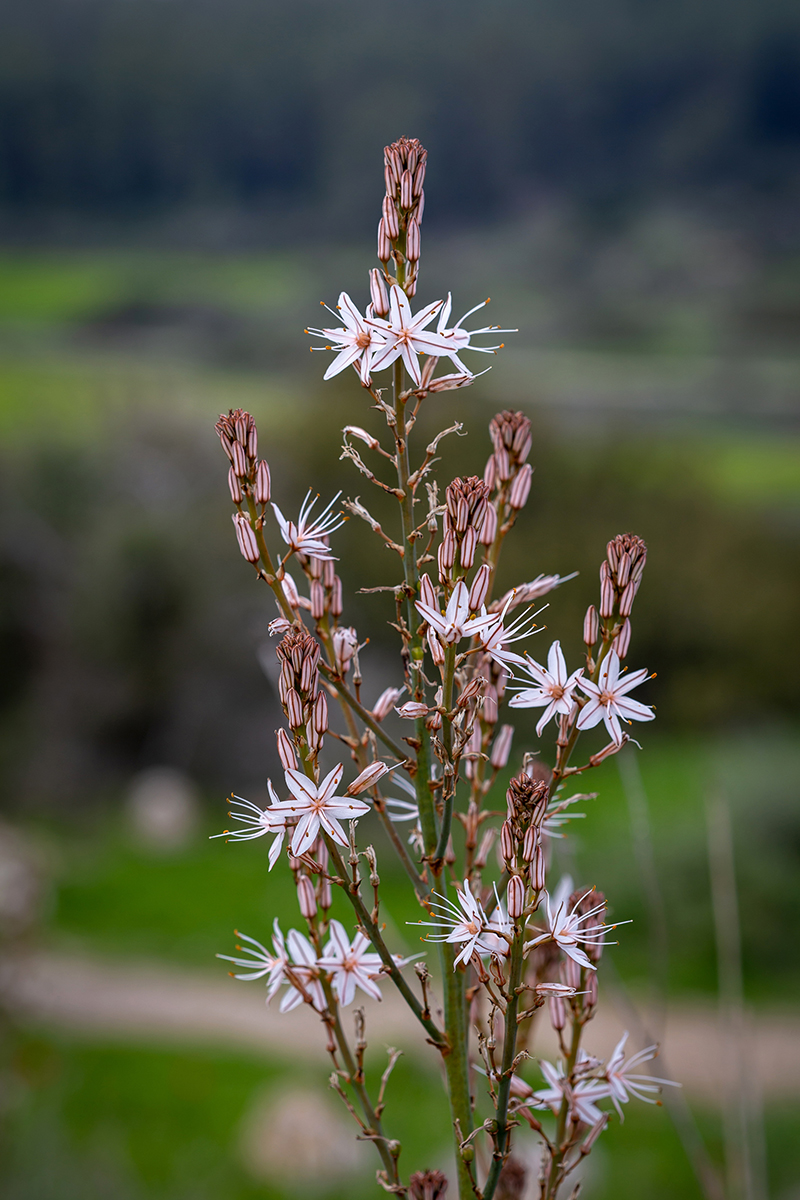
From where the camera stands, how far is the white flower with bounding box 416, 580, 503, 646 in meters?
0.71

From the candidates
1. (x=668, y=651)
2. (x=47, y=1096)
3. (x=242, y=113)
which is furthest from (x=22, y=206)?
(x=47, y=1096)

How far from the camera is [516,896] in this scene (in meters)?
0.66

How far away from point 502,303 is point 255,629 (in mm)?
16842

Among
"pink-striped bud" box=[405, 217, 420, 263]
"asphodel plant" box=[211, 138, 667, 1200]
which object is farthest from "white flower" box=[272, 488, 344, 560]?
"pink-striped bud" box=[405, 217, 420, 263]

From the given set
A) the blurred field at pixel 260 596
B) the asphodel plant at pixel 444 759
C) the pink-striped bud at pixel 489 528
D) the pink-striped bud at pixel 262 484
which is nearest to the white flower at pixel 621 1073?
the asphodel plant at pixel 444 759

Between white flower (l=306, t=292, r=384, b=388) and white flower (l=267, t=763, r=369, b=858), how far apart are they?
323 mm

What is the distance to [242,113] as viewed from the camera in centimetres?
1844

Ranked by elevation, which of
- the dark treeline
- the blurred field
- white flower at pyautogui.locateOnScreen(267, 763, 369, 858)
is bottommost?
white flower at pyautogui.locateOnScreen(267, 763, 369, 858)

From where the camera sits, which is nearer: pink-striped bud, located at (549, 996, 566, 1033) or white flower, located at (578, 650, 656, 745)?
white flower, located at (578, 650, 656, 745)

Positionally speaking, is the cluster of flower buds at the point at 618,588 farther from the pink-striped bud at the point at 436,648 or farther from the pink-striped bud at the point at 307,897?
the pink-striped bud at the point at 307,897

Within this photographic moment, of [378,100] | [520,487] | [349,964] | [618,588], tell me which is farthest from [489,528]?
[378,100]

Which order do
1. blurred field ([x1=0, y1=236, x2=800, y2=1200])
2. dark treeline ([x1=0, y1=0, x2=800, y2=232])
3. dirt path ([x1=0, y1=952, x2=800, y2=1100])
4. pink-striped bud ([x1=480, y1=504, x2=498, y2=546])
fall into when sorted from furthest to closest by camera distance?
dark treeline ([x1=0, y1=0, x2=800, y2=232]), dirt path ([x1=0, y1=952, x2=800, y2=1100]), blurred field ([x1=0, y1=236, x2=800, y2=1200]), pink-striped bud ([x1=480, y1=504, x2=498, y2=546])

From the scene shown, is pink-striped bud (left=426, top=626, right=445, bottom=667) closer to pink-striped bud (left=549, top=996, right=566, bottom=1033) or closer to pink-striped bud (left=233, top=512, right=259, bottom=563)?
pink-striped bud (left=233, top=512, right=259, bottom=563)

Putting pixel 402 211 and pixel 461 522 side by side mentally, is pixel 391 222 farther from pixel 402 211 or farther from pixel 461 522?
pixel 461 522
